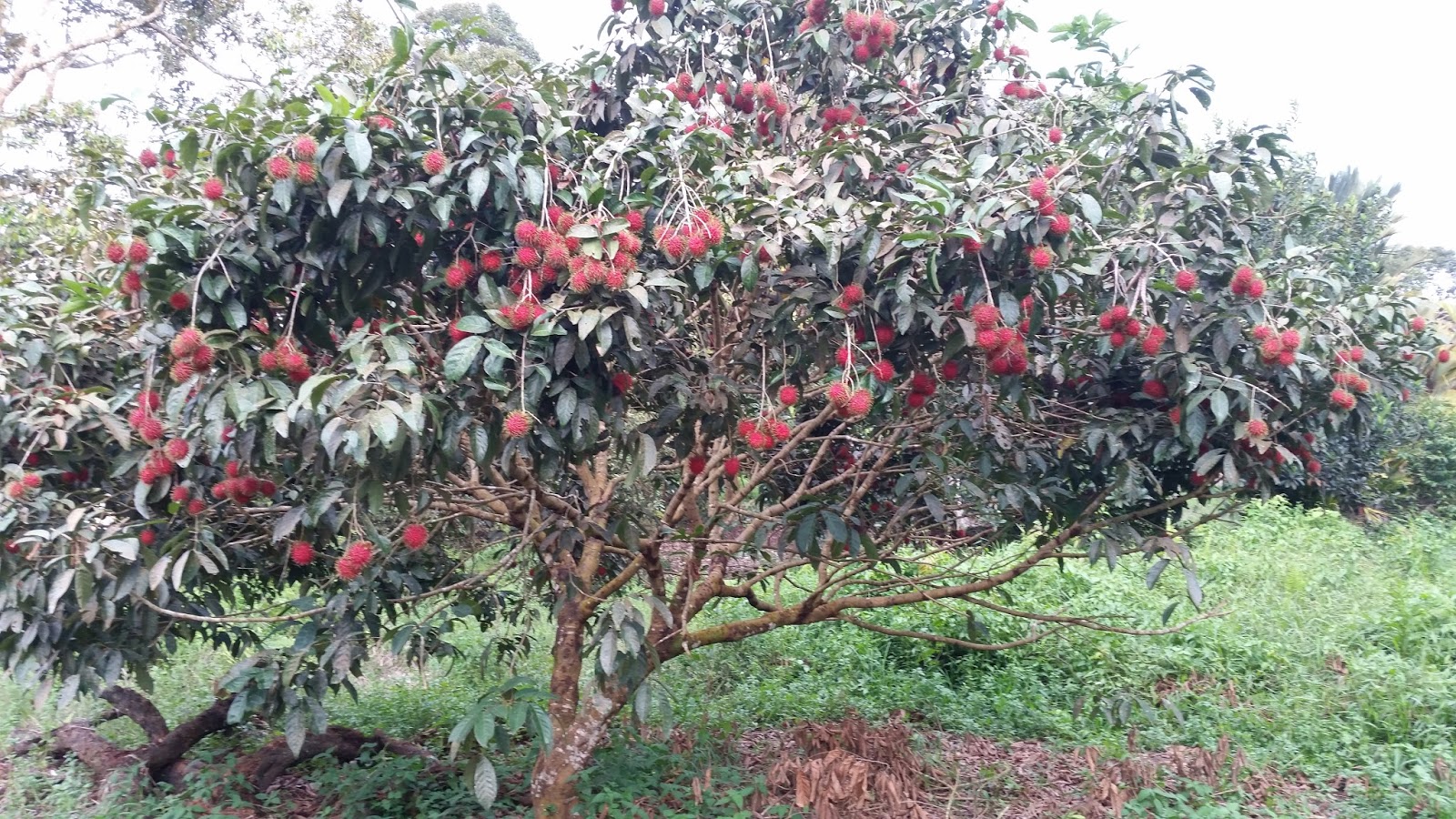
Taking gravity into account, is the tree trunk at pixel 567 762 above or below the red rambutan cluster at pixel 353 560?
below

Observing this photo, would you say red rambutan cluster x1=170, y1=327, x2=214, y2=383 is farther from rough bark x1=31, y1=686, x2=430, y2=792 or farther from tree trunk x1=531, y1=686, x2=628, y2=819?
rough bark x1=31, y1=686, x2=430, y2=792

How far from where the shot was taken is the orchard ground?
315 centimetres

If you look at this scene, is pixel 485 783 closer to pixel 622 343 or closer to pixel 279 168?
pixel 622 343

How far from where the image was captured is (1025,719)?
13.3 ft

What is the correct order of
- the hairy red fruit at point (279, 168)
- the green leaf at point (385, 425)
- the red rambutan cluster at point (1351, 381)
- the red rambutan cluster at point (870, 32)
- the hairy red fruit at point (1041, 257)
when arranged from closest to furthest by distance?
the green leaf at point (385, 425), the hairy red fruit at point (279, 168), the hairy red fruit at point (1041, 257), the red rambutan cluster at point (1351, 381), the red rambutan cluster at point (870, 32)

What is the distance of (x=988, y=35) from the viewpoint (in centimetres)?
293

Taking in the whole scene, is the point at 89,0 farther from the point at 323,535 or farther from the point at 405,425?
the point at 405,425

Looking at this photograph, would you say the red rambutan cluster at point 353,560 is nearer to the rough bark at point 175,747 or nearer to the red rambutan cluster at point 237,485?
the red rambutan cluster at point 237,485

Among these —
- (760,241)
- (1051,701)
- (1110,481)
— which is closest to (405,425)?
(760,241)

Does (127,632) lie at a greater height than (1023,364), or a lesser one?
A: lesser

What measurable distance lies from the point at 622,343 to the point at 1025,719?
9.81 feet

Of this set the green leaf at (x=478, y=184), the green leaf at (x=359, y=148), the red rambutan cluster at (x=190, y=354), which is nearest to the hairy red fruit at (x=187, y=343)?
the red rambutan cluster at (x=190, y=354)

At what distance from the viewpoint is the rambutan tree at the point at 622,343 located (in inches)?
72.8

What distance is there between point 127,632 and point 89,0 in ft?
27.8
